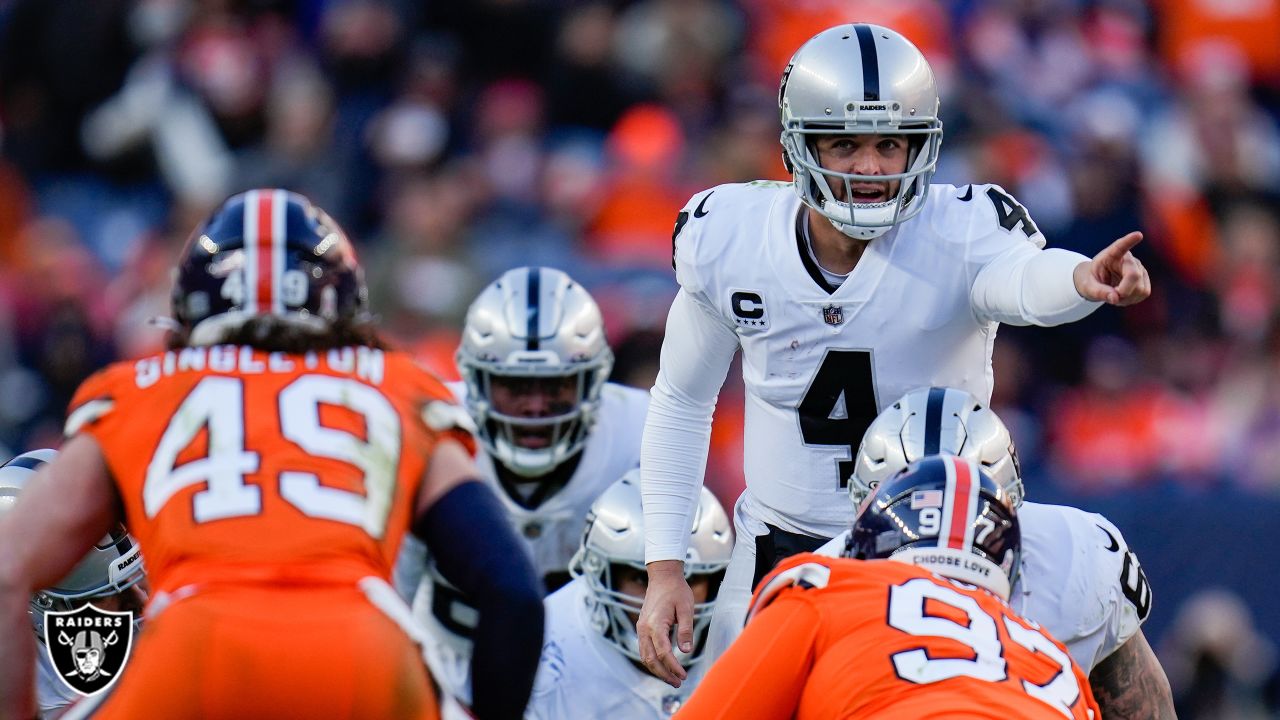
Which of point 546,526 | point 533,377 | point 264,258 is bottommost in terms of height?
point 546,526

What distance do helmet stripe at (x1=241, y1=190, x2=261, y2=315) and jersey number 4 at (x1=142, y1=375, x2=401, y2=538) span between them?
0.60 ft

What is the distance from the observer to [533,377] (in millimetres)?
6555

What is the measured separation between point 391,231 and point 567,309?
12.5 feet

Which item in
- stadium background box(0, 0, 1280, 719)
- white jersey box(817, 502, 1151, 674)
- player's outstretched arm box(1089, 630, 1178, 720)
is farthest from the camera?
stadium background box(0, 0, 1280, 719)

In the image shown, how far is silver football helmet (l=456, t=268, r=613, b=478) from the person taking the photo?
647 cm

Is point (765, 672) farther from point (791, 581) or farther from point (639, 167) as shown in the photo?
point (639, 167)

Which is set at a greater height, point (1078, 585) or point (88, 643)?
point (1078, 585)

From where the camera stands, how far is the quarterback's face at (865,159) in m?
4.64

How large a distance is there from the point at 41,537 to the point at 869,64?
7.48ft

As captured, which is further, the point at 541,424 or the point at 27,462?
the point at 541,424

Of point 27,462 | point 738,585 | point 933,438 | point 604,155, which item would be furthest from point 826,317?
point 604,155

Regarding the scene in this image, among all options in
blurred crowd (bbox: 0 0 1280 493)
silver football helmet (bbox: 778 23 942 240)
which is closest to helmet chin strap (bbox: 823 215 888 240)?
silver football helmet (bbox: 778 23 942 240)

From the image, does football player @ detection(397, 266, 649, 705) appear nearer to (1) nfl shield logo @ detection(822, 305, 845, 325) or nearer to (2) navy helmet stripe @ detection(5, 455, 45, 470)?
(2) navy helmet stripe @ detection(5, 455, 45, 470)

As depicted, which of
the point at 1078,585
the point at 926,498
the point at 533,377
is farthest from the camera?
the point at 533,377
